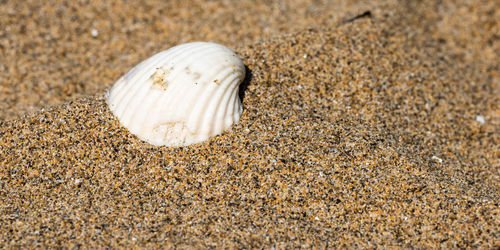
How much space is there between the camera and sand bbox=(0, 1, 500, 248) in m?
1.91

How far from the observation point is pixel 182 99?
2145 millimetres

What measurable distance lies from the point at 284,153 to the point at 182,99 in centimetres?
58

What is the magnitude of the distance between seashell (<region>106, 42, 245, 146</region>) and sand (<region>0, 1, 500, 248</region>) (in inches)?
2.7

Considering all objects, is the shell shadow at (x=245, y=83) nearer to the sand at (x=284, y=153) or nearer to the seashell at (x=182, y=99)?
the sand at (x=284, y=153)

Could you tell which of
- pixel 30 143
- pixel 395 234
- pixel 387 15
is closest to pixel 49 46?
pixel 30 143

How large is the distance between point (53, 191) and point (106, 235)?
1.33 ft

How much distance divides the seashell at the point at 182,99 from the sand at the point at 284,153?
0.23ft

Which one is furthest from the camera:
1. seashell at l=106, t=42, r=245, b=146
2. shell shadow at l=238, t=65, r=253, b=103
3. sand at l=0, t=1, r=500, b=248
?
shell shadow at l=238, t=65, r=253, b=103

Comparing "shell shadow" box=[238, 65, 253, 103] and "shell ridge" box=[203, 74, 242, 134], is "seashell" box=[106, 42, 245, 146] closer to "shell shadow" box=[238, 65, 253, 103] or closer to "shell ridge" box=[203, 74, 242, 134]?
"shell ridge" box=[203, 74, 242, 134]

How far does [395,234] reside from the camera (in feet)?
6.34

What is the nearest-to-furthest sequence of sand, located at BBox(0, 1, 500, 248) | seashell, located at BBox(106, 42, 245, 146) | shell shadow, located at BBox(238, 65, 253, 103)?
sand, located at BBox(0, 1, 500, 248) < seashell, located at BBox(106, 42, 245, 146) < shell shadow, located at BBox(238, 65, 253, 103)

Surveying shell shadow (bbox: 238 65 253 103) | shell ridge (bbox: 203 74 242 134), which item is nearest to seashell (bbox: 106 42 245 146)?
shell ridge (bbox: 203 74 242 134)

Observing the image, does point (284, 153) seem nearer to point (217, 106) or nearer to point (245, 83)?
point (217, 106)

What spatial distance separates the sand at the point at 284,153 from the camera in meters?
1.91
